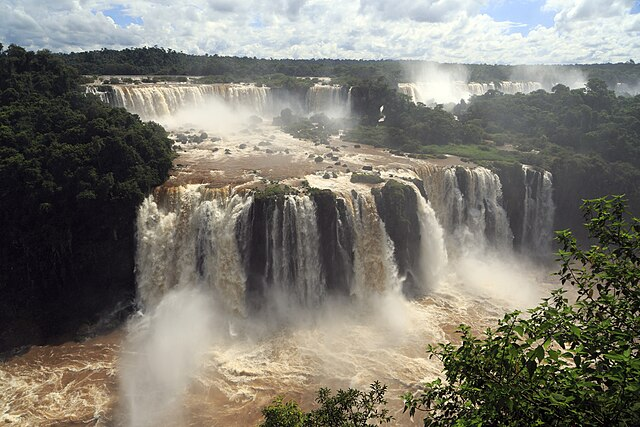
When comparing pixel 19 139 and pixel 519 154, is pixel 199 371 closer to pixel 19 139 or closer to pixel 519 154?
pixel 19 139

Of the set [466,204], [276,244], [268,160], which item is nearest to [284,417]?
[276,244]

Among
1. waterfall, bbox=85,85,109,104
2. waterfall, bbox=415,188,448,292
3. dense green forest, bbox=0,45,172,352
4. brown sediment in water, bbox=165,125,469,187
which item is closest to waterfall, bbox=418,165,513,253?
brown sediment in water, bbox=165,125,469,187

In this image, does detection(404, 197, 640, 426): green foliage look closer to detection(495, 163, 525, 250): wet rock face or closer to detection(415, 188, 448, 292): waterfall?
detection(415, 188, 448, 292): waterfall

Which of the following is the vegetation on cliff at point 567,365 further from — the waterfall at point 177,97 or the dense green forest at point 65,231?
the waterfall at point 177,97

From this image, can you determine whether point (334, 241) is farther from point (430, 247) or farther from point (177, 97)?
point (177, 97)

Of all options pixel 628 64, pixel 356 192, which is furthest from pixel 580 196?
pixel 628 64

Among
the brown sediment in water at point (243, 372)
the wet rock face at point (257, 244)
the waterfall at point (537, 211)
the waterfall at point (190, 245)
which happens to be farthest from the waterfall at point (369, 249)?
the waterfall at point (537, 211)
